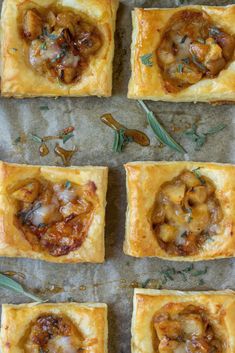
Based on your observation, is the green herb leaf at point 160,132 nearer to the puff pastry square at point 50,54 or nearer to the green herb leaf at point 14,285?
the puff pastry square at point 50,54

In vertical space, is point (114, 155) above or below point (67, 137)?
below

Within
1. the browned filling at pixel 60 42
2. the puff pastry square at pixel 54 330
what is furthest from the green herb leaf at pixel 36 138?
the puff pastry square at pixel 54 330

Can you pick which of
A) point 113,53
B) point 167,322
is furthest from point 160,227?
point 113,53

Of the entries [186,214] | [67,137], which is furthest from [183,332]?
[67,137]

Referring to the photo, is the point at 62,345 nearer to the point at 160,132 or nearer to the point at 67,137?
the point at 67,137

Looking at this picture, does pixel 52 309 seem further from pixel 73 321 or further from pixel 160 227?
pixel 160 227

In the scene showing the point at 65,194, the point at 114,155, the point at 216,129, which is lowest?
the point at 65,194

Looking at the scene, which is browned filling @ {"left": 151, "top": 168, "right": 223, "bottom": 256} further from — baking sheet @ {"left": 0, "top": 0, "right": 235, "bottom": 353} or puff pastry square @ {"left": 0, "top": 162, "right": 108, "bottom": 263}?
puff pastry square @ {"left": 0, "top": 162, "right": 108, "bottom": 263}
